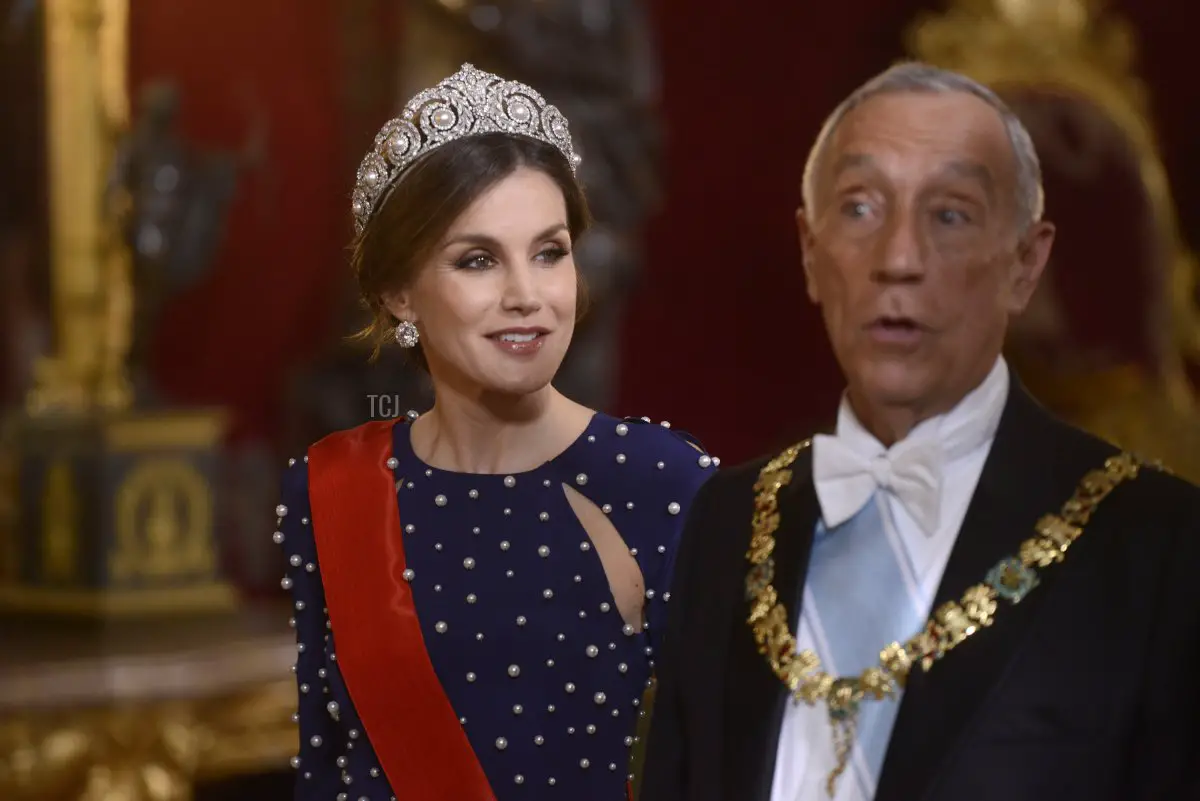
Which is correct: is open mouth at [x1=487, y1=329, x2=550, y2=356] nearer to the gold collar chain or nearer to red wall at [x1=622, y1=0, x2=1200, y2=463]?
the gold collar chain

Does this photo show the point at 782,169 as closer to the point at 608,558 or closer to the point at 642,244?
the point at 642,244

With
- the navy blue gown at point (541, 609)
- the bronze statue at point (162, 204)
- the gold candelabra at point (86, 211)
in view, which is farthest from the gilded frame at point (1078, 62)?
the navy blue gown at point (541, 609)

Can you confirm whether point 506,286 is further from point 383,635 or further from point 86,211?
point 86,211

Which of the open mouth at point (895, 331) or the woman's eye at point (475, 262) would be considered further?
the woman's eye at point (475, 262)

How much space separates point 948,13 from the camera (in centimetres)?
434

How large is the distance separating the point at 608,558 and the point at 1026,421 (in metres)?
0.37

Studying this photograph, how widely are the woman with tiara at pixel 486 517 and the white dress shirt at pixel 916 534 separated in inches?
9.5

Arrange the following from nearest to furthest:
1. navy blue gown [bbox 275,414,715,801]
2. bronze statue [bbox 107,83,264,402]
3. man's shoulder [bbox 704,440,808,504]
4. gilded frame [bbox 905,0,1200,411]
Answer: man's shoulder [bbox 704,440,808,504] < navy blue gown [bbox 275,414,715,801] < bronze statue [bbox 107,83,264,402] < gilded frame [bbox 905,0,1200,411]

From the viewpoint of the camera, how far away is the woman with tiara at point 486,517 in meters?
1.38

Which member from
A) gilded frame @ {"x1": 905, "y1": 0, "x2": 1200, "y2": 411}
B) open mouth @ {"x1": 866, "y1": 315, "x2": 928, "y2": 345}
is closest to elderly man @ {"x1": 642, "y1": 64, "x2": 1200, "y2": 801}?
open mouth @ {"x1": 866, "y1": 315, "x2": 928, "y2": 345}

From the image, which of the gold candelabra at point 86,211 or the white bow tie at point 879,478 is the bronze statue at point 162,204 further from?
the white bow tie at point 879,478

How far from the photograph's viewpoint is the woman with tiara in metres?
1.38

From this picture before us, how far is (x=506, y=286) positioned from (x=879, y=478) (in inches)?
12.5

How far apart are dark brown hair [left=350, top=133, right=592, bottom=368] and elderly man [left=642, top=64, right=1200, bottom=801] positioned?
22 centimetres
